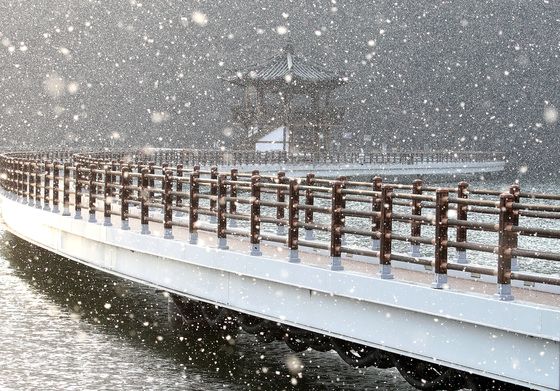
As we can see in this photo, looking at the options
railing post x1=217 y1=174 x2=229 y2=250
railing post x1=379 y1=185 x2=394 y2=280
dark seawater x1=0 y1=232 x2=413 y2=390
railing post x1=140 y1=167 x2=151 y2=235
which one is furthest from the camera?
railing post x1=140 y1=167 x2=151 y2=235

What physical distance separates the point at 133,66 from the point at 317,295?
101721 millimetres

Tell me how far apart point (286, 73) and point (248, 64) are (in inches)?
1232

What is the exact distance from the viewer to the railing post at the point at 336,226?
1346 cm

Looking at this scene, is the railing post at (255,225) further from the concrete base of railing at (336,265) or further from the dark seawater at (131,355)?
the concrete base of railing at (336,265)

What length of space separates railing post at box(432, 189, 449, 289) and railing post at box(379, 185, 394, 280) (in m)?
0.82

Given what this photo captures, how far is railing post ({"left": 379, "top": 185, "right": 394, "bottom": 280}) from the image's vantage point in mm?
12539

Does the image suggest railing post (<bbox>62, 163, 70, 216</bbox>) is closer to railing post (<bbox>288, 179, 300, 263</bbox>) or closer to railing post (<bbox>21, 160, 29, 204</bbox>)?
railing post (<bbox>21, 160, 29, 204</bbox>)

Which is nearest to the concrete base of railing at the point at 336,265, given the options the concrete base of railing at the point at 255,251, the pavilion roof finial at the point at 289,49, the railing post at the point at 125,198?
the concrete base of railing at the point at 255,251

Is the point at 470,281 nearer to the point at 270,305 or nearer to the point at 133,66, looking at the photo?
the point at 270,305

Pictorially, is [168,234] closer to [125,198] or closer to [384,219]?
[125,198]

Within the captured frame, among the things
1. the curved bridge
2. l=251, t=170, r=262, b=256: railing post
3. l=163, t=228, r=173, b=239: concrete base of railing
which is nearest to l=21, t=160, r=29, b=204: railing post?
the curved bridge

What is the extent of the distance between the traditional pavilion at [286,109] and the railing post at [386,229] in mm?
61299

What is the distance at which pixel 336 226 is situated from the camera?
13.5m

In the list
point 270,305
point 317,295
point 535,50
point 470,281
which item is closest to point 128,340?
point 270,305
